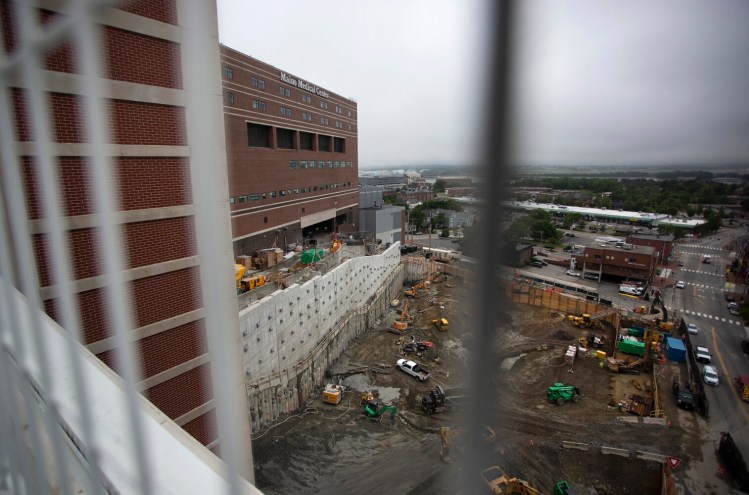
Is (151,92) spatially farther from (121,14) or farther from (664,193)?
(664,193)

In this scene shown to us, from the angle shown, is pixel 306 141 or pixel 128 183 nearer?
pixel 128 183

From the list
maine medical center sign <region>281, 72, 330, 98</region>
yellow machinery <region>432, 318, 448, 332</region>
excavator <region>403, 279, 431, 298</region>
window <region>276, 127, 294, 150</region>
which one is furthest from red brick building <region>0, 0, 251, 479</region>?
maine medical center sign <region>281, 72, 330, 98</region>


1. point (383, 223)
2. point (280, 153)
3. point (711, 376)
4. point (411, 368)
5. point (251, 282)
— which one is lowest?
point (411, 368)

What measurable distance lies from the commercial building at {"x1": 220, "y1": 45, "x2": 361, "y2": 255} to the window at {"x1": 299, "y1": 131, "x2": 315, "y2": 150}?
46 mm

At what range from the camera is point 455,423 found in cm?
67

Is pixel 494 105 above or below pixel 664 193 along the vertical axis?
above

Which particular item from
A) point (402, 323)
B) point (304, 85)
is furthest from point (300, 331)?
point (304, 85)

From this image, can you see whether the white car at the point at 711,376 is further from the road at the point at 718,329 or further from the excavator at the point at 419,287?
the excavator at the point at 419,287

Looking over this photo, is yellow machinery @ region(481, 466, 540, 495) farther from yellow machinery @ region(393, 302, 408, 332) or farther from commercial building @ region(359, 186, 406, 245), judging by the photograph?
commercial building @ region(359, 186, 406, 245)

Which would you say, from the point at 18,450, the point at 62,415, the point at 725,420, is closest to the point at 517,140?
the point at 725,420

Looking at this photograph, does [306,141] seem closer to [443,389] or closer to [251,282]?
[251,282]

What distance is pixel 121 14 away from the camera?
266cm

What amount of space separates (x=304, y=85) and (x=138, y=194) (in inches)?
587

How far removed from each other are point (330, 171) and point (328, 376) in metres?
11.7
